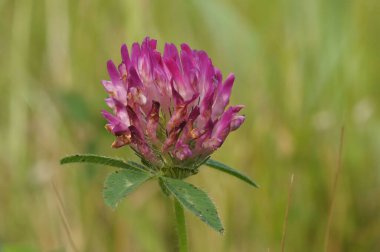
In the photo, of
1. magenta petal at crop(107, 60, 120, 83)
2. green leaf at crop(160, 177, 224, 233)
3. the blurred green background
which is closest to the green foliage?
green leaf at crop(160, 177, 224, 233)

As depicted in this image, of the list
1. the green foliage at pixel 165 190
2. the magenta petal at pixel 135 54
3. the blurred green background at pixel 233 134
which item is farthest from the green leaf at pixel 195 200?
the blurred green background at pixel 233 134


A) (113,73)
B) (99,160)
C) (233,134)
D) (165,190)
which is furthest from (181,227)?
(233,134)

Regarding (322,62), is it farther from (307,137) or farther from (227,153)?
(227,153)

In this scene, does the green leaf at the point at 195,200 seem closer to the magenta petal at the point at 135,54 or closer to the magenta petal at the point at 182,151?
Answer: the magenta petal at the point at 182,151

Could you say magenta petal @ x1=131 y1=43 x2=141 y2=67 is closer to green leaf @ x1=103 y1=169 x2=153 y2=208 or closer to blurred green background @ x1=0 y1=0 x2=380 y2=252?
green leaf @ x1=103 y1=169 x2=153 y2=208

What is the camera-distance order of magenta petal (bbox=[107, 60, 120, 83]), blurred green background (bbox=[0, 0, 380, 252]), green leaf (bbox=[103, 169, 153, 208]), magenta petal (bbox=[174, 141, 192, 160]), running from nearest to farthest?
green leaf (bbox=[103, 169, 153, 208]) → magenta petal (bbox=[174, 141, 192, 160]) → magenta petal (bbox=[107, 60, 120, 83]) → blurred green background (bbox=[0, 0, 380, 252])

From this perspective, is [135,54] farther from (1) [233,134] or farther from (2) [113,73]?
(1) [233,134]
